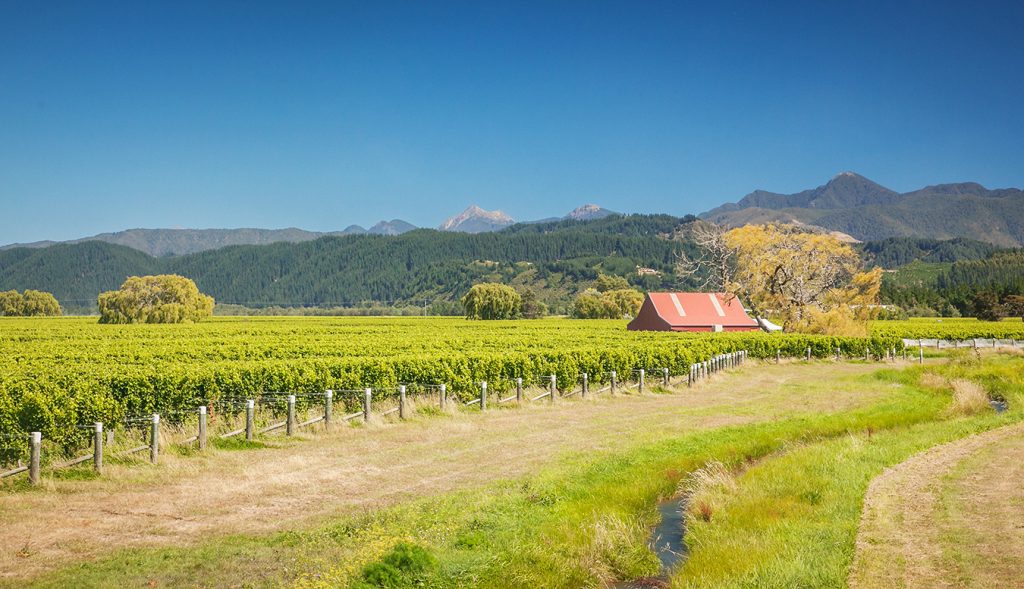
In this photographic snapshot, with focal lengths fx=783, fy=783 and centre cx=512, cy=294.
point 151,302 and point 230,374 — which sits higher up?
point 151,302

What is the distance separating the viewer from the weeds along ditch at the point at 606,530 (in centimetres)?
1013

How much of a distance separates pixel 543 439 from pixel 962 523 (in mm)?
10255

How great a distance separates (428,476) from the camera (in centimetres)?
1580

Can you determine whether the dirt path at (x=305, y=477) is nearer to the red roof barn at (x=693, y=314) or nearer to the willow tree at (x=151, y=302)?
the red roof barn at (x=693, y=314)

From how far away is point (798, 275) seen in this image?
61344 millimetres

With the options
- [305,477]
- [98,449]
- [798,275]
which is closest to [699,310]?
[798,275]

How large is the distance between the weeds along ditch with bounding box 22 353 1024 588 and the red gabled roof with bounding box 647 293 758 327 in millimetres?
51233

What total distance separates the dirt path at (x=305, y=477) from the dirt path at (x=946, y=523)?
6705mm

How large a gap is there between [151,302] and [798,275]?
81.6m

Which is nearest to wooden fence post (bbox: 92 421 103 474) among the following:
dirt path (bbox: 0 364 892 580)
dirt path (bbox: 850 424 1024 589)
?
dirt path (bbox: 0 364 892 580)

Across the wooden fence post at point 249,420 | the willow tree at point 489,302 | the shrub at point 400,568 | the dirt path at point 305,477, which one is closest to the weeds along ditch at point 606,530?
the shrub at point 400,568

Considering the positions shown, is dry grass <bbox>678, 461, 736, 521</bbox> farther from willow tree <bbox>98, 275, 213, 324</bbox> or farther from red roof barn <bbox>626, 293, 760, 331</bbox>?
willow tree <bbox>98, 275, 213, 324</bbox>

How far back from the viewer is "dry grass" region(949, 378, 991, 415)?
83.1ft

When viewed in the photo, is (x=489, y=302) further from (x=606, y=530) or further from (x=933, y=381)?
(x=606, y=530)
